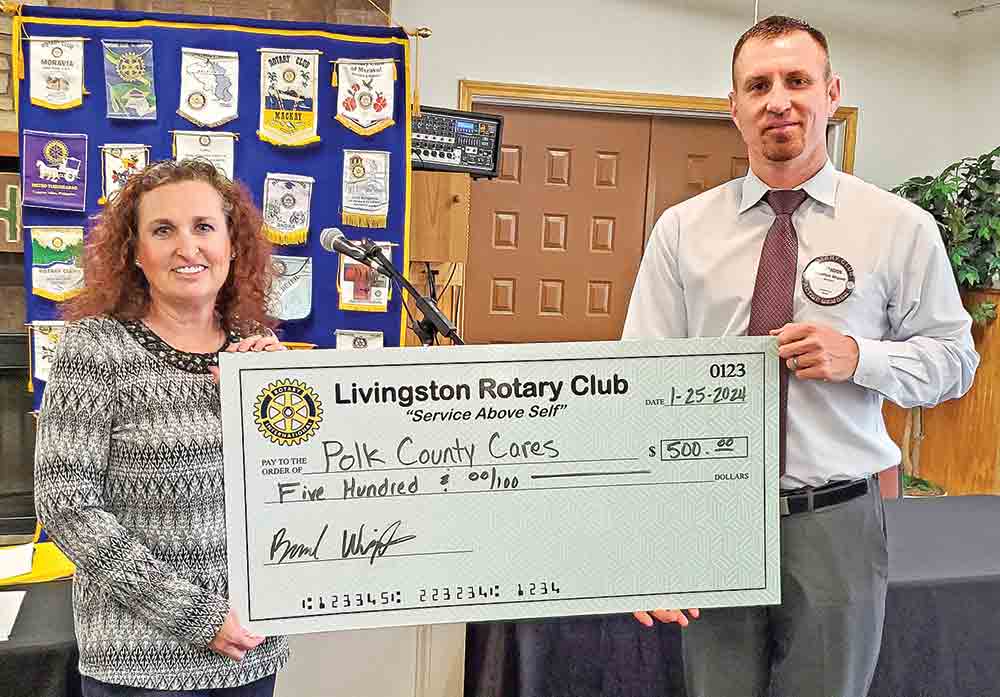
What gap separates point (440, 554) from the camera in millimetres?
1248

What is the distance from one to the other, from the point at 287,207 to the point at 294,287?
256 mm

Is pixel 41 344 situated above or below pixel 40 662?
above

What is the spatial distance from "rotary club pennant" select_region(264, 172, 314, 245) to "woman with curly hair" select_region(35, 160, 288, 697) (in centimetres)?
152

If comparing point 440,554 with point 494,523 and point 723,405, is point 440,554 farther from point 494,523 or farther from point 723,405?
point 723,405

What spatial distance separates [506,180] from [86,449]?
357 cm

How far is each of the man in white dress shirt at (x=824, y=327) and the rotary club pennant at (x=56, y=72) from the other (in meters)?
2.19

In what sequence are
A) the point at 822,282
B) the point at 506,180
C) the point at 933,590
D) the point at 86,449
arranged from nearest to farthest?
the point at 86,449 < the point at 822,282 < the point at 933,590 < the point at 506,180

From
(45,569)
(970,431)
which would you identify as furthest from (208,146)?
(970,431)

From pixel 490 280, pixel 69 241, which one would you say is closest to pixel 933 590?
pixel 69 241

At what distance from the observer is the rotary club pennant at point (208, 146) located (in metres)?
2.77

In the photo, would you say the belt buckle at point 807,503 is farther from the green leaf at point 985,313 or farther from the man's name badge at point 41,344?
the green leaf at point 985,313

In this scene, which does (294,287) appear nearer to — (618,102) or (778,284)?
(778,284)

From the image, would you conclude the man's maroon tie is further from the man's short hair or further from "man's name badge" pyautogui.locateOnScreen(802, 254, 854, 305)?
the man's short hair

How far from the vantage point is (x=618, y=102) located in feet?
15.0
